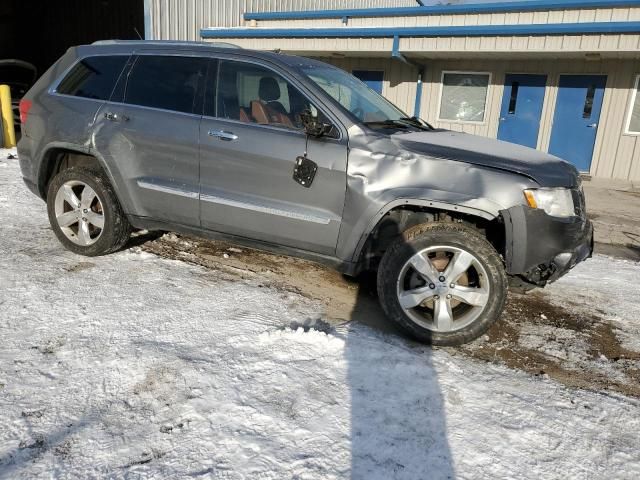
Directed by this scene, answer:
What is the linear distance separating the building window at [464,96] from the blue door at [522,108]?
1.75 ft

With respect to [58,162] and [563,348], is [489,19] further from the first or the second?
[58,162]

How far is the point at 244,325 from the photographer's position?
11.4 ft

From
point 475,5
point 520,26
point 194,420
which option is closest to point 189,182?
point 194,420

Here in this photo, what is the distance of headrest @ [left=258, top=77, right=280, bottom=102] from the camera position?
3781 millimetres

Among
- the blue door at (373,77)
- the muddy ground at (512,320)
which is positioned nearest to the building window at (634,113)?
the blue door at (373,77)

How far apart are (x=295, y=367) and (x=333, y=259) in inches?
36.7

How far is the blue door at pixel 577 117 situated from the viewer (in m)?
11.4

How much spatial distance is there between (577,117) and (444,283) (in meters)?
10.2

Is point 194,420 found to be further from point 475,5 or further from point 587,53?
point 475,5

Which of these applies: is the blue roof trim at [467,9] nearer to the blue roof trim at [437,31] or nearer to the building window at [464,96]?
the blue roof trim at [437,31]

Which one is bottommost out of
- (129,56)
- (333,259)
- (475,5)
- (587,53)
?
(333,259)

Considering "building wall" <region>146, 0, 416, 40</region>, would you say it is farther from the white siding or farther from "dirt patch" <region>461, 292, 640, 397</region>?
"dirt patch" <region>461, 292, 640, 397</region>

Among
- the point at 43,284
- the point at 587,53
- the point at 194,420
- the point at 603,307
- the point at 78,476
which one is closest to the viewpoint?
the point at 78,476

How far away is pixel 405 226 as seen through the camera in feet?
11.9
